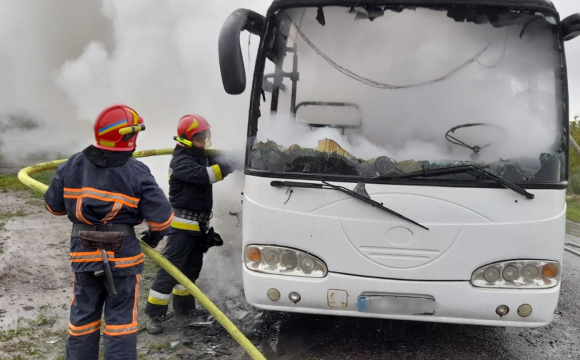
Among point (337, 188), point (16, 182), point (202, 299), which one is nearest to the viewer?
point (202, 299)

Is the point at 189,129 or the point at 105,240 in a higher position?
the point at 189,129

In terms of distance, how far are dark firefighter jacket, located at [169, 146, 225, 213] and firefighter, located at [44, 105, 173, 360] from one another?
106cm

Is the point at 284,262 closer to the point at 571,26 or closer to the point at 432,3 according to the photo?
the point at 432,3

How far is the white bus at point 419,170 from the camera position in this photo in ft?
9.43

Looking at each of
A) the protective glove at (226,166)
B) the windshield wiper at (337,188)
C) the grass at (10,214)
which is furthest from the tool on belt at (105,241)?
the grass at (10,214)

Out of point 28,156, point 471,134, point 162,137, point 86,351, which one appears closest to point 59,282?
point 86,351

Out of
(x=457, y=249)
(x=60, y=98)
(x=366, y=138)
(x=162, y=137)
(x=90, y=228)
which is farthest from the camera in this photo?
(x=60, y=98)

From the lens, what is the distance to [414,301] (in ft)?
9.71

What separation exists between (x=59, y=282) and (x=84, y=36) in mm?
9258

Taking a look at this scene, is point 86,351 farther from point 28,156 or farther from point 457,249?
point 28,156

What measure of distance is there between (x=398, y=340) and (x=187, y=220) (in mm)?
1937

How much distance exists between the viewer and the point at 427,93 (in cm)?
306

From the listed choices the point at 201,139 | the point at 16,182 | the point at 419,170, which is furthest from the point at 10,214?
the point at 419,170

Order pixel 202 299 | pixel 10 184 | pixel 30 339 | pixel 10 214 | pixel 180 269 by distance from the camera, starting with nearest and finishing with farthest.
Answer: pixel 202 299
pixel 30 339
pixel 180 269
pixel 10 214
pixel 10 184
